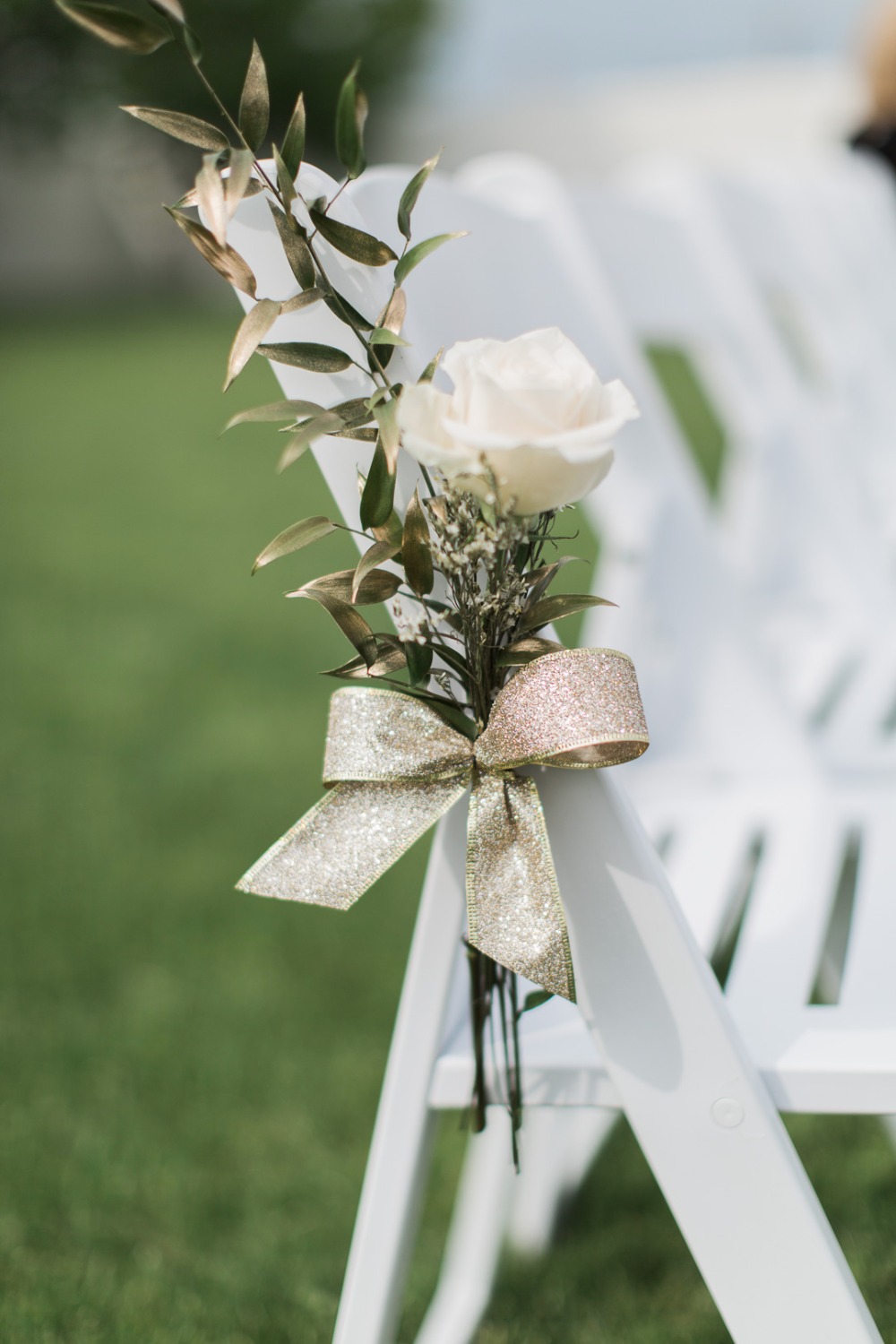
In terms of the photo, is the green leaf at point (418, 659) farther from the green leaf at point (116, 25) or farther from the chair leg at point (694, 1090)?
the green leaf at point (116, 25)

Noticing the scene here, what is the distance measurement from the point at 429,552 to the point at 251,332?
0.12m

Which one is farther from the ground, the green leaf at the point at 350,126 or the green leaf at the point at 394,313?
the green leaf at the point at 350,126

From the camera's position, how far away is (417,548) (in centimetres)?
59

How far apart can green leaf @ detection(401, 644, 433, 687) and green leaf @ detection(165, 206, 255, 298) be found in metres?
0.18

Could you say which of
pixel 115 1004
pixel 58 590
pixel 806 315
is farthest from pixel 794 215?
pixel 58 590

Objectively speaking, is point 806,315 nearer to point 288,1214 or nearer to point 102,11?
point 288,1214

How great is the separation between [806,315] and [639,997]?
168cm

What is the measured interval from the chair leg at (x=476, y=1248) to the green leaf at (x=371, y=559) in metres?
0.67

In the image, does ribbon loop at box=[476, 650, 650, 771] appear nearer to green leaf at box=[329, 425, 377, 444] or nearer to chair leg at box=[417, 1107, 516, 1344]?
green leaf at box=[329, 425, 377, 444]

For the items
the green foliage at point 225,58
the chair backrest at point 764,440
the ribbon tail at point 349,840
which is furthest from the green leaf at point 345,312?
the green foliage at point 225,58

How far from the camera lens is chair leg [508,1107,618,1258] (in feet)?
4.04

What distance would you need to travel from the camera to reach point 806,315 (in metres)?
2.09

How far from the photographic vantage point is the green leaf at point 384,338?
559 millimetres

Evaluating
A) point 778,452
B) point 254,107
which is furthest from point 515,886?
point 778,452
